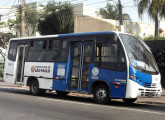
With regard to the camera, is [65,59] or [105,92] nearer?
[105,92]

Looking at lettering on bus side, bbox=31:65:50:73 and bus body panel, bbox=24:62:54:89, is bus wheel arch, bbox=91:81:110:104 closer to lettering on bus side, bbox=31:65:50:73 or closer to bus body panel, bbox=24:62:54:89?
bus body panel, bbox=24:62:54:89

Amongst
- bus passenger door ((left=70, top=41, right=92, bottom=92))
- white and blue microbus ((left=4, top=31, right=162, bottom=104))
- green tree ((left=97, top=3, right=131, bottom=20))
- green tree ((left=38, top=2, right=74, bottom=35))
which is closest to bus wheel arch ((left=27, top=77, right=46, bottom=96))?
white and blue microbus ((left=4, top=31, right=162, bottom=104))

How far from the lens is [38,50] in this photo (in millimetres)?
16344

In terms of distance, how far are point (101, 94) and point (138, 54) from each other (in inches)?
87.3

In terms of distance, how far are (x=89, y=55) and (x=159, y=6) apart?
13144 millimetres

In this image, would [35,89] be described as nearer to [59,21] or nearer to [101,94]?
[101,94]

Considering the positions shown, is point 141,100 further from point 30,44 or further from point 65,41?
point 30,44

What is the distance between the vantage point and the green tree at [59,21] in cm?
3369

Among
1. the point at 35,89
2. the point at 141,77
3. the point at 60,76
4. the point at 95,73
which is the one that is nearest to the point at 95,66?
the point at 95,73

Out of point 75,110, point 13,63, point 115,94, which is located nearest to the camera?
point 75,110

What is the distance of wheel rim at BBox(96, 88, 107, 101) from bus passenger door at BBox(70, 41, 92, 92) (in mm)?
629

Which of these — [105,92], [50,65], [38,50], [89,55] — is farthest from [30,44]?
[105,92]

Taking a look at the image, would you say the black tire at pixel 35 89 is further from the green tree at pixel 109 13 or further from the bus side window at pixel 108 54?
the green tree at pixel 109 13

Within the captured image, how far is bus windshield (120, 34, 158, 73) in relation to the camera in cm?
1219
